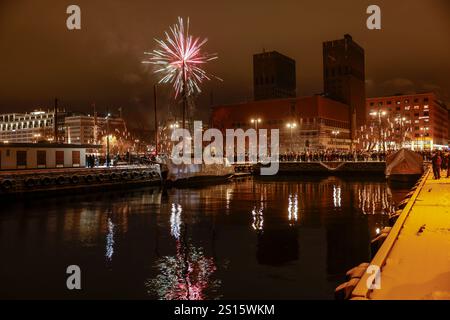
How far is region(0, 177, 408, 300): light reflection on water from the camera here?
12375mm

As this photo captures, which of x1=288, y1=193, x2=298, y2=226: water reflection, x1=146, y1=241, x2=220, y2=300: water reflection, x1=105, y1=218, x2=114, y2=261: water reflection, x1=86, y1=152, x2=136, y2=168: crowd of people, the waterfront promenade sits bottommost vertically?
x1=146, y1=241, x2=220, y2=300: water reflection

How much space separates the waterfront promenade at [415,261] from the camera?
7.36 meters

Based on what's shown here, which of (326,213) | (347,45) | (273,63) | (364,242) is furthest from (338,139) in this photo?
(364,242)

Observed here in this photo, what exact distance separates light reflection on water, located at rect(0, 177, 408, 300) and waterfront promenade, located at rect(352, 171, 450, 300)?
231 centimetres

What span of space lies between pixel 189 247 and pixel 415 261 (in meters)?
10.1

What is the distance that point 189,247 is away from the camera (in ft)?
57.6

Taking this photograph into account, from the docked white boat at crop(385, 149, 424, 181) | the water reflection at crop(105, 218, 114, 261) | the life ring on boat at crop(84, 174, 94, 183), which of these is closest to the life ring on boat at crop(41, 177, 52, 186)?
the life ring on boat at crop(84, 174, 94, 183)

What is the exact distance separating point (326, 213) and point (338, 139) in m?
103

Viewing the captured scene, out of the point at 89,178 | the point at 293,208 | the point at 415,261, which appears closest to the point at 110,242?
the point at 415,261

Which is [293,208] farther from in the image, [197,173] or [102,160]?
[102,160]

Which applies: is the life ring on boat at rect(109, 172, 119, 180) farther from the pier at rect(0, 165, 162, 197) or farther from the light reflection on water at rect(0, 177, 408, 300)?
the light reflection on water at rect(0, 177, 408, 300)
